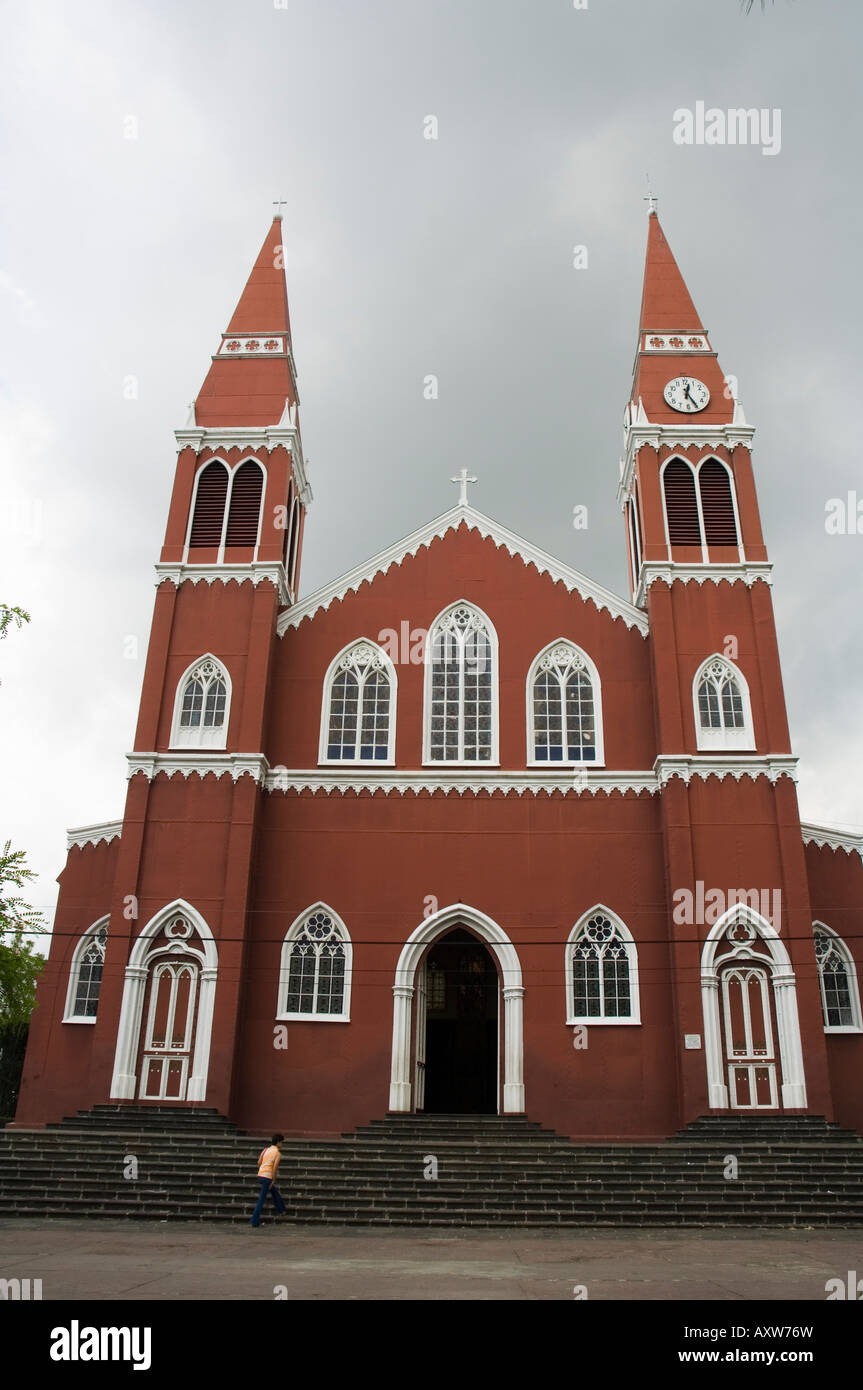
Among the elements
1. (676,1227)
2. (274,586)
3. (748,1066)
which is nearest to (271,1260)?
(676,1227)

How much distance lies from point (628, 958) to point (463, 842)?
13.5 feet

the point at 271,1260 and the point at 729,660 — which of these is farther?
the point at 729,660

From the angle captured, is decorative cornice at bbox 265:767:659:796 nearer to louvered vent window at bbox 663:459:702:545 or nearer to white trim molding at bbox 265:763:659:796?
white trim molding at bbox 265:763:659:796

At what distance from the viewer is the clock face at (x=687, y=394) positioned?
992 inches

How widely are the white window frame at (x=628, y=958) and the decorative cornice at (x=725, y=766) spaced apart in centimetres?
298

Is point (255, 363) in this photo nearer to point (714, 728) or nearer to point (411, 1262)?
point (714, 728)

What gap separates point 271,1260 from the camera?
10820 mm

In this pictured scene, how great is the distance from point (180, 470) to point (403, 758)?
29.9 feet

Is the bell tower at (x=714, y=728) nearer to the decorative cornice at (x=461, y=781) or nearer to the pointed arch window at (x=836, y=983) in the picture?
the decorative cornice at (x=461, y=781)

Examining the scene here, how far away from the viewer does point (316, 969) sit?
21.2 meters

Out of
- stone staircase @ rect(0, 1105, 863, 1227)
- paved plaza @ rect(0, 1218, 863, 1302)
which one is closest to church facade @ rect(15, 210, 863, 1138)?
stone staircase @ rect(0, 1105, 863, 1227)

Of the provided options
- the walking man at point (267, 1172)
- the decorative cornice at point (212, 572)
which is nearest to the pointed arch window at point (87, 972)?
the decorative cornice at point (212, 572)

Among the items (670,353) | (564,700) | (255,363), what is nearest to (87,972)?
(564,700)

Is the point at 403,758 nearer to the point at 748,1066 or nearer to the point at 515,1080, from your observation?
the point at 515,1080
